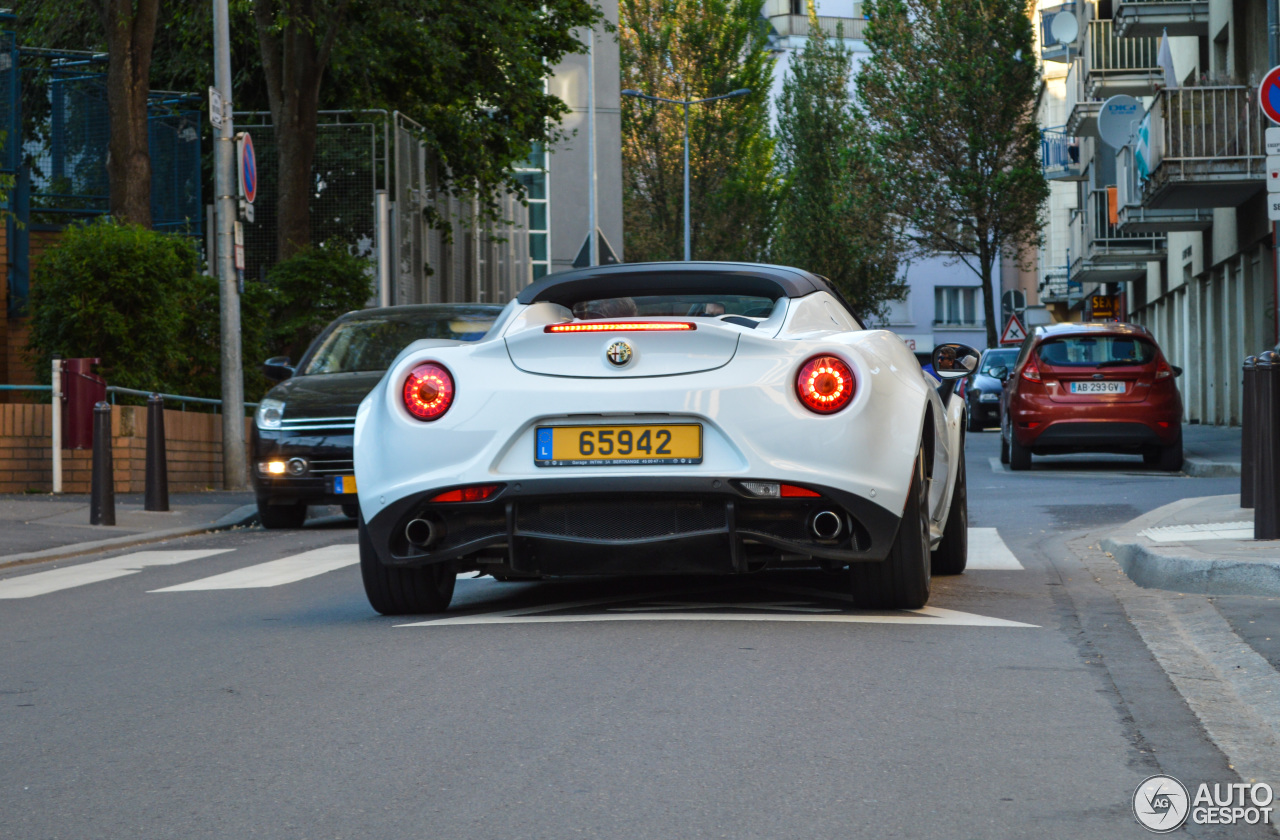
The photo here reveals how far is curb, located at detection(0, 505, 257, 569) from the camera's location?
11.1 metres

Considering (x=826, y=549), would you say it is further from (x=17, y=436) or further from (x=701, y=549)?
(x=17, y=436)

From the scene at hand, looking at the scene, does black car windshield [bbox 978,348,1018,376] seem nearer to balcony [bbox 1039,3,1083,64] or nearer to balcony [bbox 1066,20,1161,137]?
balcony [bbox 1066,20,1161,137]

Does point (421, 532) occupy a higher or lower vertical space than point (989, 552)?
higher

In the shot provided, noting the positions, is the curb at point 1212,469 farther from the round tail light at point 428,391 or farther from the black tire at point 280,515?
the round tail light at point 428,391

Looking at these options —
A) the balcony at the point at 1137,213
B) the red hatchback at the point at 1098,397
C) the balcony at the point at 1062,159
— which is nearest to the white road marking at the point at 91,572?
the red hatchback at the point at 1098,397

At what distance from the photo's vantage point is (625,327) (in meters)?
6.33

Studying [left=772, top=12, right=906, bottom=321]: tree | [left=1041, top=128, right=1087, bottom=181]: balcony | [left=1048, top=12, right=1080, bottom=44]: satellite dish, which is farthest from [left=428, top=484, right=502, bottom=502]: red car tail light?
[left=772, top=12, right=906, bottom=321]: tree

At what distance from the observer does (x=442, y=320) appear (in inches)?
574

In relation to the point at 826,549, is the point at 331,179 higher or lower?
higher

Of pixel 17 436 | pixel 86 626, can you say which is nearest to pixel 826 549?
pixel 86 626

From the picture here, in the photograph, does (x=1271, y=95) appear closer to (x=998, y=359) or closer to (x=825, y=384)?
(x=825, y=384)

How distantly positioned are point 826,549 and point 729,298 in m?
1.44

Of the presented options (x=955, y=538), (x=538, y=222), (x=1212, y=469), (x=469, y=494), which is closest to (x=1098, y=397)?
(x=1212, y=469)

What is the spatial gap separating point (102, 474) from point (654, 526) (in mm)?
8320
